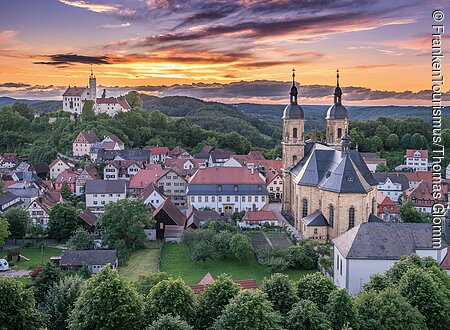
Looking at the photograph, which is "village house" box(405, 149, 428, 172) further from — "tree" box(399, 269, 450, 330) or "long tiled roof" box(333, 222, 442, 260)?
"tree" box(399, 269, 450, 330)

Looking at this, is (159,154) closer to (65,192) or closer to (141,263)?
(65,192)

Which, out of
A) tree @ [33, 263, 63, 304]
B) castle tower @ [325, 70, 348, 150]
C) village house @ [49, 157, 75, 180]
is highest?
castle tower @ [325, 70, 348, 150]

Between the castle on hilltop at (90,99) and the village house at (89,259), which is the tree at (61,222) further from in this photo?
the castle on hilltop at (90,99)

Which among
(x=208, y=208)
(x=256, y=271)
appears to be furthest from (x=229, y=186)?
(x=256, y=271)

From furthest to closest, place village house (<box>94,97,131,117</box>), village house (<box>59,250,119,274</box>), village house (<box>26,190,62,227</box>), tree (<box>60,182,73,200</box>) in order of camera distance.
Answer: village house (<box>94,97,131,117</box>) → tree (<box>60,182,73,200</box>) → village house (<box>26,190,62,227</box>) → village house (<box>59,250,119,274</box>)

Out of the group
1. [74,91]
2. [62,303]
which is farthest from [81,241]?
[74,91]

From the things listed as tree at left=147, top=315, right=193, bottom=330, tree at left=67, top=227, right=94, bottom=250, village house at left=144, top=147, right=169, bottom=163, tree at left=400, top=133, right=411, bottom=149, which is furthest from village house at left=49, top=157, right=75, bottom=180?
tree at left=400, top=133, right=411, bottom=149
